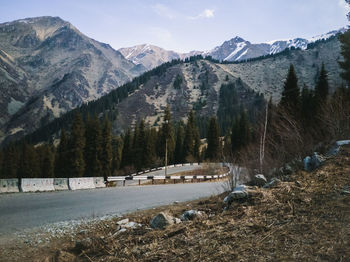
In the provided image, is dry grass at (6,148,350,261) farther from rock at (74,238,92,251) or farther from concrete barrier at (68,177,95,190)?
concrete barrier at (68,177,95,190)

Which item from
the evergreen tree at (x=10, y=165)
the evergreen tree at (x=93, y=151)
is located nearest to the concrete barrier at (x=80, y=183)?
the evergreen tree at (x=93, y=151)

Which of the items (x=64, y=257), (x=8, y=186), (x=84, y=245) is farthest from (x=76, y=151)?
(x=64, y=257)

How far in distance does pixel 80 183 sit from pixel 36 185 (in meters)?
3.73

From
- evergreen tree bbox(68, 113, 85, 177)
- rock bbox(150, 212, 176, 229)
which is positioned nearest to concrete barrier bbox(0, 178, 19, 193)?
rock bbox(150, 212, 176, 229)

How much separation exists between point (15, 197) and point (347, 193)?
13438mm

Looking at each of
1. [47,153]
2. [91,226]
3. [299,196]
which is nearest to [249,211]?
[299,196]

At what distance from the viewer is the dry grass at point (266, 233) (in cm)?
286

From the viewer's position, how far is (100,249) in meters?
4.45

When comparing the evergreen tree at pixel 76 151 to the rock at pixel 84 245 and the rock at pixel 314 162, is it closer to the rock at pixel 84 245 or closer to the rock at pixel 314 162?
the rock at pixel 84 245

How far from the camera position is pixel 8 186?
13664 millimetres

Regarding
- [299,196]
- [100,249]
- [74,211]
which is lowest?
[74,211]

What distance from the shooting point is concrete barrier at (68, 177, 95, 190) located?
57.8 feet

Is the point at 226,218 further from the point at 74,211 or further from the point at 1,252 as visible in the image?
the point at 74,211

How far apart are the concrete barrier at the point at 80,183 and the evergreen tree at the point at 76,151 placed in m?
23.0
